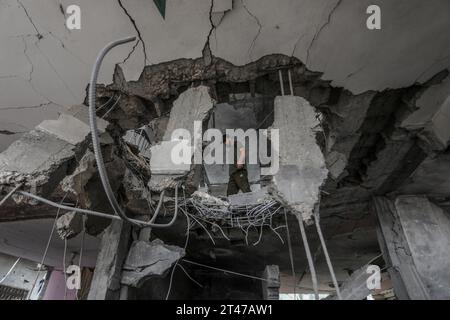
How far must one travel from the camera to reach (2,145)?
2.84 metres

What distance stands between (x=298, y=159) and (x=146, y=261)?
2.35 m

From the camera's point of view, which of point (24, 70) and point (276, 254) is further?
point (276, 254)

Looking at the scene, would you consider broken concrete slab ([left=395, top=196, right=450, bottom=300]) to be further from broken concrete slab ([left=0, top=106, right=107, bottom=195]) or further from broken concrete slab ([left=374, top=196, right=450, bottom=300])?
broken concrete slab ([left=0, top=106, right=107, bottom=195])

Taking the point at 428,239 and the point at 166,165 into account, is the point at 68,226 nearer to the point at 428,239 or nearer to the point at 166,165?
the point at 166,165

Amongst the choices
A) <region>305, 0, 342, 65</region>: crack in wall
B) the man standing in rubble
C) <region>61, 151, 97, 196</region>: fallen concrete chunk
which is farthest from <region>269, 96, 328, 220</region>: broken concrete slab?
the man standing in rubble

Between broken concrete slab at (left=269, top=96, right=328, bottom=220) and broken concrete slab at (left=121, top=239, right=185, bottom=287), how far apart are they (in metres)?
2.06

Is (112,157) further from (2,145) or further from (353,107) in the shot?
(353,107)

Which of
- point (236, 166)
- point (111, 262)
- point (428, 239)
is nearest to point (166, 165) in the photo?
point (111, 262)

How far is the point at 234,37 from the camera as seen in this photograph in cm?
190

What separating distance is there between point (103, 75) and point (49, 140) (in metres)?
0.67

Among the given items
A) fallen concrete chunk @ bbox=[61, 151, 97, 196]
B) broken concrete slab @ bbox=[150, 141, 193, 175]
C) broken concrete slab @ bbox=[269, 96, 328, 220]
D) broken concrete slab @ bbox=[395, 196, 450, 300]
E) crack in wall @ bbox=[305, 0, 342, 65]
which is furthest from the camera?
broken concrete slab @ bbox=[395, 196, 450, 300]

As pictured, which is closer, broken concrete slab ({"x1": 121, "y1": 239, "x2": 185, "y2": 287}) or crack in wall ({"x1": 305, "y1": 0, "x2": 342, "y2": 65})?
crack in wall ({"x1": 305, "y1": 0, "x2": 342, "y2": 65})

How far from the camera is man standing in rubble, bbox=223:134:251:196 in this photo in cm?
528
